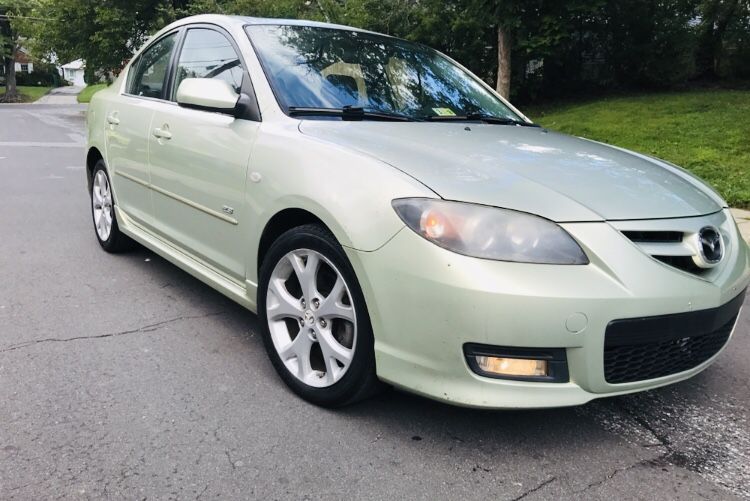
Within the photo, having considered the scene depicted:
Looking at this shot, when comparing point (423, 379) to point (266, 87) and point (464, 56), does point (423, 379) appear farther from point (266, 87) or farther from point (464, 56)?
point (464, 56)

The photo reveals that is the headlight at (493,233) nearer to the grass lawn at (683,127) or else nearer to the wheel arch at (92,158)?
the wheel arch at (92,158)

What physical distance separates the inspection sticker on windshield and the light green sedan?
21 millimetres

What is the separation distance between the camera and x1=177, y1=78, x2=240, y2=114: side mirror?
319cm

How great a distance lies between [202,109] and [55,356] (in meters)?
1.45

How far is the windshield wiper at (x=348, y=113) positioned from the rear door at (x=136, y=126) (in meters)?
1.35

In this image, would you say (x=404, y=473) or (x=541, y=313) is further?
(x=404, y=473)

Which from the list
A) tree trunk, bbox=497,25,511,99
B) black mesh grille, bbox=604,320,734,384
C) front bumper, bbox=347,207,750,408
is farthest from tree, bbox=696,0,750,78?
front bumper, bbox=347,207,750,408

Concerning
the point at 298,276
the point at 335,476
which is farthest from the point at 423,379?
the point at 298,276

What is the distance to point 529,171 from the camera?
2.60m

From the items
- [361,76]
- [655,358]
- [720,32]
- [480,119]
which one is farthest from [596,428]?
[720,32]

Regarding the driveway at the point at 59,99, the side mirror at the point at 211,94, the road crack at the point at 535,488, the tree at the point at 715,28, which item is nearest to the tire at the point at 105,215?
the side mirror at the point at 211,94

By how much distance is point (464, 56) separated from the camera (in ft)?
55.0

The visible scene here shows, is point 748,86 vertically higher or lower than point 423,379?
higher

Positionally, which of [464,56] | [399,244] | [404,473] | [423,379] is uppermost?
[464,56]
